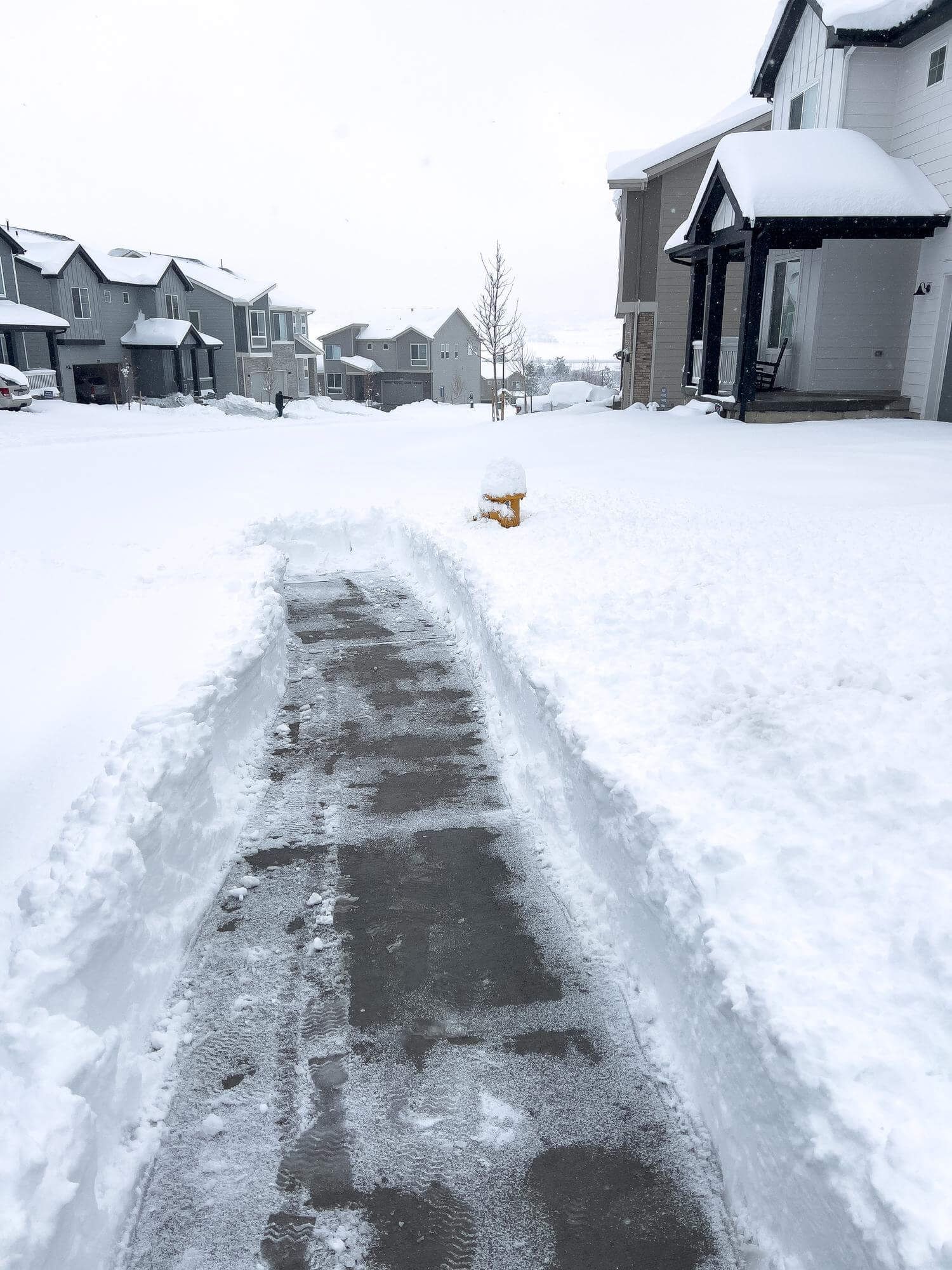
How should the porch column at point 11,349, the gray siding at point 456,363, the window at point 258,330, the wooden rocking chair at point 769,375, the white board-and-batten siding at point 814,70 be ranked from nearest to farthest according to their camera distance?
the white board-and-batten siding at point 814,70, the wooden rocking chair at point 769,375, the porch column at point 11,349, the window at point 258,330, the gray siding at point 456,363

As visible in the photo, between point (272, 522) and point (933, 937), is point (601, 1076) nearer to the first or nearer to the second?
point (933, 937)

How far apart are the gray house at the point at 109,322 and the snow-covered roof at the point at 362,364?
571 inches

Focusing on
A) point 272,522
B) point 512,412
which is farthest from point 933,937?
point 512,412

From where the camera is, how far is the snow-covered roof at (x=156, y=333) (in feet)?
129

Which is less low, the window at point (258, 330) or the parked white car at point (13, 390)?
the window at point (258, 330)

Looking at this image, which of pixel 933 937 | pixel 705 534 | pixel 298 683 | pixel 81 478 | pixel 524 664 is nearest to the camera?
pixel 933 937

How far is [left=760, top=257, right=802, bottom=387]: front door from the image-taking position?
18484mm

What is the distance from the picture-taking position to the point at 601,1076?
3434mm

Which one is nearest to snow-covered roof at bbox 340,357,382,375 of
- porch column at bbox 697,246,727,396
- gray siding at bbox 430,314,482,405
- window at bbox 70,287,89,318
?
gray siding at bbox 430,314,482,405

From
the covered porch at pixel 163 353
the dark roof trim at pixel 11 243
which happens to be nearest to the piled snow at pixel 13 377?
the dark roof trim at pixel 11 243

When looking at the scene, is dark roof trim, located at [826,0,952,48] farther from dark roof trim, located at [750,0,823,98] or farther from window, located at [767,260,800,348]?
window, located at [767,260,800,348]

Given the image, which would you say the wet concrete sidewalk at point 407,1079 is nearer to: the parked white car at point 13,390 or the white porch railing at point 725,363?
the white porch railing at point 725,363

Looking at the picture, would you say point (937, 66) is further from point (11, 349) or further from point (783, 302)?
point (11, 349)

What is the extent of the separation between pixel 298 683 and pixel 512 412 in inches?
1645
